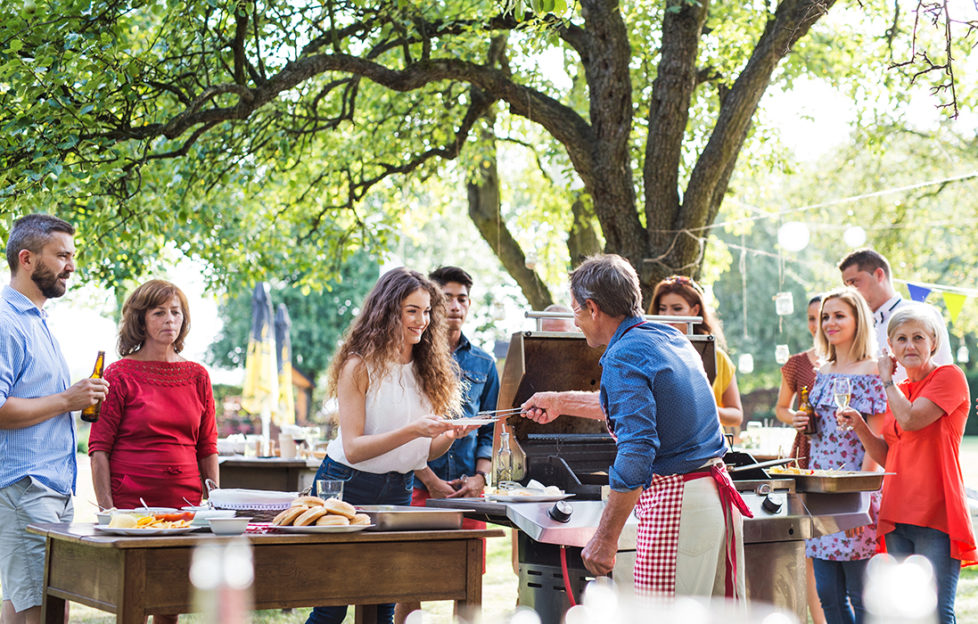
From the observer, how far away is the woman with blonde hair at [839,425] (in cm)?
446

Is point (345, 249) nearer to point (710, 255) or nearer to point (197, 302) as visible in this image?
point (710, 255)

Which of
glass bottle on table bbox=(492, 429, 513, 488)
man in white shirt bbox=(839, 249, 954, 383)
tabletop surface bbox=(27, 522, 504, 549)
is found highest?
man in white shirt bbox=(839, 249, 954, 383)

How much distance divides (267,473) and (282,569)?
4233 mm

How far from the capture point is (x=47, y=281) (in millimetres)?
3695

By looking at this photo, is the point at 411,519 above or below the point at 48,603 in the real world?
above

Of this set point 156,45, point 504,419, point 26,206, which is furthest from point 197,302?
point 504,419

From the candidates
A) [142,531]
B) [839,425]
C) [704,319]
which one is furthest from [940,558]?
[142,531]

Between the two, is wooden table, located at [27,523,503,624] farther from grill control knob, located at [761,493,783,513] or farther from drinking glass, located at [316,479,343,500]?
grill control knob, located at [761,493,783,513]

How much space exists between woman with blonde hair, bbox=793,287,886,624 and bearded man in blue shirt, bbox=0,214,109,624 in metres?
3.19

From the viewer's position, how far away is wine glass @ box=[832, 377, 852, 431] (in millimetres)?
4406

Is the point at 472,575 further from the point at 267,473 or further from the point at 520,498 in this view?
the point at 267,473

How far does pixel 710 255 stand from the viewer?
38.4 ft

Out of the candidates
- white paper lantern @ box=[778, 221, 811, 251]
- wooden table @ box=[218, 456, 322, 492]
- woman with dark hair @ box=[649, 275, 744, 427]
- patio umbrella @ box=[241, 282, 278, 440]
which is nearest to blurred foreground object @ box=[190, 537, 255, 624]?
woman with dark hair @ box=[649, 275, 744, 427]

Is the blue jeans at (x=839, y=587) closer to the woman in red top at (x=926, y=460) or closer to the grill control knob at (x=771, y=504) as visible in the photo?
the woman in red top at (x=926, y=460)
